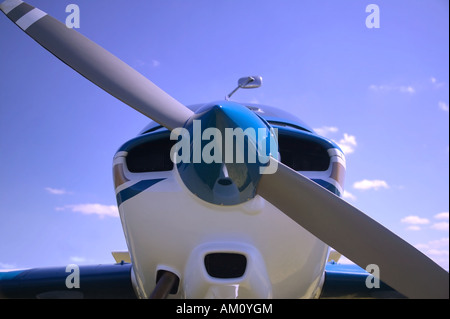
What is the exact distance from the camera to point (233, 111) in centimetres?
297

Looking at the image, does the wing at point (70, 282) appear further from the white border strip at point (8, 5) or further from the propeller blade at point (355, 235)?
the white border strip at point (8, 5)

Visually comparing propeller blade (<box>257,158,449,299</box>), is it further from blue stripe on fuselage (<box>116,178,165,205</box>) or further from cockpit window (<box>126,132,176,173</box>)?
cockpit window (<box>126,132,176,173</box>)

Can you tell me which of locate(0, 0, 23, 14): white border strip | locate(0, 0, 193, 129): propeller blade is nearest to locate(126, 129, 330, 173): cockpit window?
locate(0, 0, 193, 129): propeller blade

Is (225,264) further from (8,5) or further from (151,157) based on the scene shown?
(8,5)

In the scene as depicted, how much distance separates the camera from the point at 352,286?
5.27m

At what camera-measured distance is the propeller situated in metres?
2.70

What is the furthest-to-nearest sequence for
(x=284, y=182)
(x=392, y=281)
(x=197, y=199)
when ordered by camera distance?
1. (x=197, y=199)
2. (x=284, y=182)
3. (x=392, y=281)

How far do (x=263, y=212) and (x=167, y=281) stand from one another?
1.14 meters

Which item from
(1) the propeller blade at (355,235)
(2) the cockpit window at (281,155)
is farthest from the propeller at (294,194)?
(2) the cockpit window at (281,155)

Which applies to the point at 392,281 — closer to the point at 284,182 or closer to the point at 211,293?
the point at 284,182

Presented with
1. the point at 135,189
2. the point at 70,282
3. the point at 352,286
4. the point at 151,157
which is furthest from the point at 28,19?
the point at 352,286

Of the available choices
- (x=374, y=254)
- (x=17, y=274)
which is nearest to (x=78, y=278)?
(x=17, y=274)

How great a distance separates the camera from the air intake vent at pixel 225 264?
3.49 metres

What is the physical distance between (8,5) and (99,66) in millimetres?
1264
